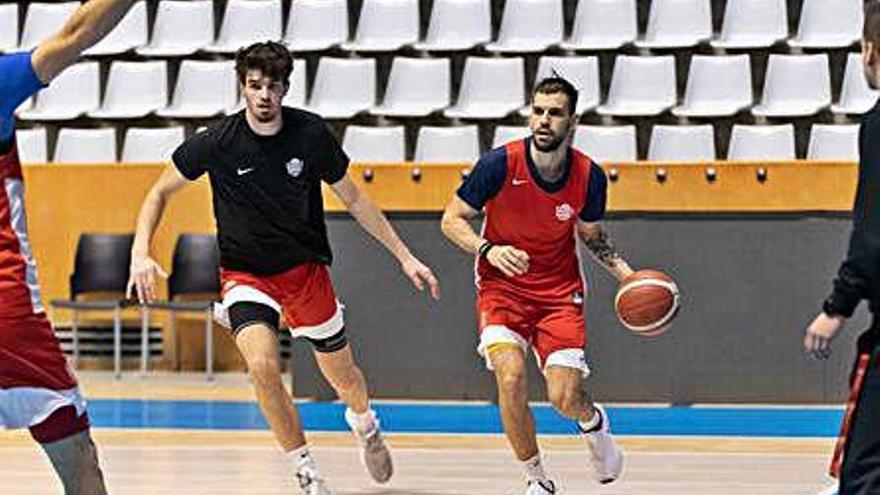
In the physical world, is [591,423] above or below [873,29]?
below

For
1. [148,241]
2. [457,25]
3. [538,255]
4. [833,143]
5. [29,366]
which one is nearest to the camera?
[29,366]

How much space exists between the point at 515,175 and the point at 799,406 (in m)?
5.46

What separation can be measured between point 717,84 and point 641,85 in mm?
617

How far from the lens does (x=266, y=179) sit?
32.0 feet

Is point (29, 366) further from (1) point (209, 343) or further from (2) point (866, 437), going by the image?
(1) point (209, 343)

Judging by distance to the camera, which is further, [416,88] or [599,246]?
[416,88]

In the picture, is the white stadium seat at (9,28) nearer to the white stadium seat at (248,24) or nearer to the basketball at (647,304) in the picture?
the white stadium seat at (248,24)

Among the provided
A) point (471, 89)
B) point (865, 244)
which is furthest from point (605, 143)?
point (865, 244)

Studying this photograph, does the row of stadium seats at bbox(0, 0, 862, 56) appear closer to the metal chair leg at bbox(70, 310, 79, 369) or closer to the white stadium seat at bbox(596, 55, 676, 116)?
the white stadium seat at bbox(596, 55, 676, 116)

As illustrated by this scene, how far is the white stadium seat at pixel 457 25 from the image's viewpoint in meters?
18.3

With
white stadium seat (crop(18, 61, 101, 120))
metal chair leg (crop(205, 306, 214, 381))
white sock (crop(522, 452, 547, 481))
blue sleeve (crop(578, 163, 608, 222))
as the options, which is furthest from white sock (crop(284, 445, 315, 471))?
white stadium seat (crop(18, 61, 101, 120))

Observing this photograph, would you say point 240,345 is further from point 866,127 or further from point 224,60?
point 224,60

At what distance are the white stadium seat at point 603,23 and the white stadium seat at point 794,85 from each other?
4.22ft

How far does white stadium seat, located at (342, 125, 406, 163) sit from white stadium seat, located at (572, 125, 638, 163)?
58.0 inches
